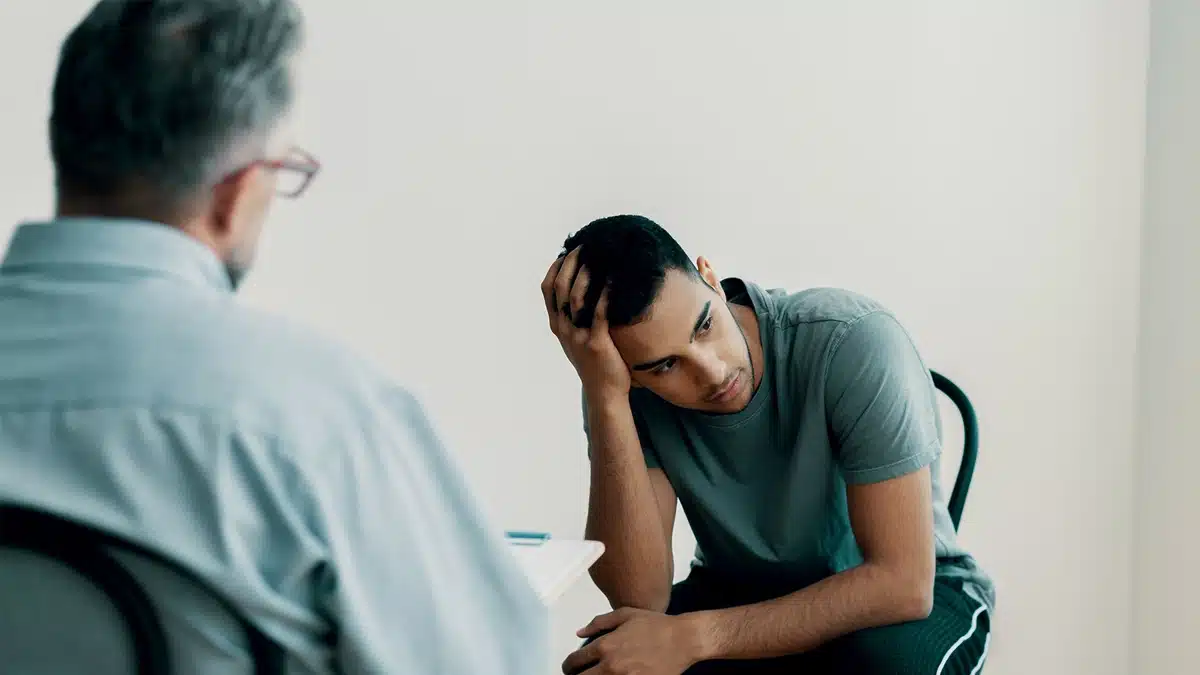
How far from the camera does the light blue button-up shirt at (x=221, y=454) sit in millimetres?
731

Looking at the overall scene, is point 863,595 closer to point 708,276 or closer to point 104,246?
point 708,276

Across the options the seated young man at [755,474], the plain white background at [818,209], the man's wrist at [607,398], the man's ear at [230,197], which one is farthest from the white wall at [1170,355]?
the man's ear at [230,197]

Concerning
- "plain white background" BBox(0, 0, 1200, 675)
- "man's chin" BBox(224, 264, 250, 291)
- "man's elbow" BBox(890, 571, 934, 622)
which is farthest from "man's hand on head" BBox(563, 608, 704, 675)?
"plain white background" BBox(0, 0, 1200, 675)

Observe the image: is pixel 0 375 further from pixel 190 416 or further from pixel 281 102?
pixel 281 102

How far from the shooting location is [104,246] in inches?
30.7

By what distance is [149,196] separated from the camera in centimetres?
82

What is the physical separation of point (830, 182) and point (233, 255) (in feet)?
5.61

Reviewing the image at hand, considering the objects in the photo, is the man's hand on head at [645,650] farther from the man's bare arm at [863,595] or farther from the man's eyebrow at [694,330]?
the man's eyebrow at [694,330]

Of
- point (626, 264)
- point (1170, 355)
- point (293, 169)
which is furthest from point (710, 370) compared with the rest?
point (1170, 355)

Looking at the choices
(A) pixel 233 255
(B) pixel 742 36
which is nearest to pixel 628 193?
(B) pixel 742 36

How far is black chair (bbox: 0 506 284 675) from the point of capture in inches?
28.2

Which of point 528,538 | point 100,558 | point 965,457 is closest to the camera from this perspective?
point 100,558

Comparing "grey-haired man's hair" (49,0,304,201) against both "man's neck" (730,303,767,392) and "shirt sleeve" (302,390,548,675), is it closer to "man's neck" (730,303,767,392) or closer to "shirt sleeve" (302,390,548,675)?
"shirt sleeve" (302,390,548,675)

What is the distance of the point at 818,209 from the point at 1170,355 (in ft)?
2.29
